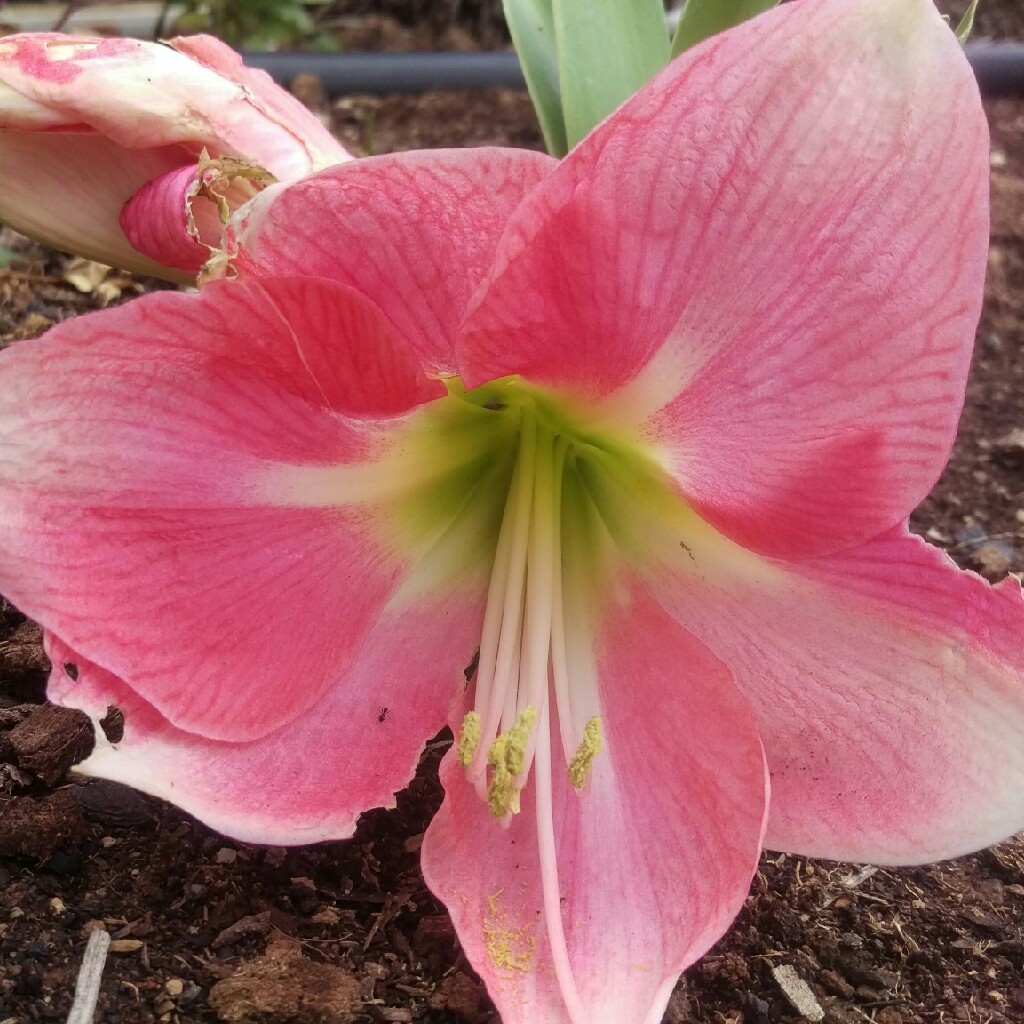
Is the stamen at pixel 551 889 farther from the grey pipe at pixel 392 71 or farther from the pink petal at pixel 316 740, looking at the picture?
the grey pipe at pixel 392 71

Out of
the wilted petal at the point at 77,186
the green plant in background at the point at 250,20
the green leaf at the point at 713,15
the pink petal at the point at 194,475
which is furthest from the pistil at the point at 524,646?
the green plant in background at the point at 250,20

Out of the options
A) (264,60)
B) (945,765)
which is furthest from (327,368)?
(264,60)

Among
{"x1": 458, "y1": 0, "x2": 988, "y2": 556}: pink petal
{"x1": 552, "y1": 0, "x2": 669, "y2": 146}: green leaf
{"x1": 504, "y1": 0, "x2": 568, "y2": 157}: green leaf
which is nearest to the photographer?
{"x1": 458, "y1": 0, "x2": 988, "y2": 556}: pink petal

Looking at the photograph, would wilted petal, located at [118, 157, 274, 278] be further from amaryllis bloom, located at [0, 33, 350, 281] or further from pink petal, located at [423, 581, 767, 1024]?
pink petal, located at [423, 581, 767, 1024]

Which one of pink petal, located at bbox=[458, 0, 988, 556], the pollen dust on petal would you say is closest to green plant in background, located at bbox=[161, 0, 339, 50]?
pink petal, located at bbox=[458, 0, 988, 556]

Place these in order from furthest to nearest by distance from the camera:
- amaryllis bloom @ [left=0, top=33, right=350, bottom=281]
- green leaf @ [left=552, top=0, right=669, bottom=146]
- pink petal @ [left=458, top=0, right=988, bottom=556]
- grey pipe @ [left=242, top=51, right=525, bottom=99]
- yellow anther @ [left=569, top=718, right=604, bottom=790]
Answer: grey pipe @ [left=242, top=51, right=525, bottom=99] → green leaf @ [left=552, top=0, right=669, bottom=146] → amaryllis bloom @ [left=0, top=33, right=350, bottom=281] → yellow anther @ [left=569, top=718, right=604, bottom=790] → pink petal @ [left=458, top=0, right=988, bottom=556]

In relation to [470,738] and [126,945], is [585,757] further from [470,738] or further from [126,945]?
[126,945]

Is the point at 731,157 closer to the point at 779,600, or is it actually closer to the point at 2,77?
the point at 779,600
